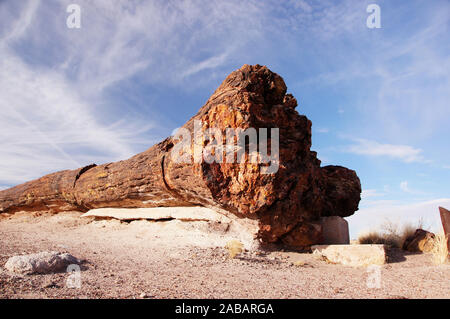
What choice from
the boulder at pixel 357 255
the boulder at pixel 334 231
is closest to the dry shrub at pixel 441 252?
the boulder at pixel 357 255

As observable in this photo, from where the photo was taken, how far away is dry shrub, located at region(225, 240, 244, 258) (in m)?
5.48

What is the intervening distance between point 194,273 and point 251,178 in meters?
1.98

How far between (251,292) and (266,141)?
3.02 meters

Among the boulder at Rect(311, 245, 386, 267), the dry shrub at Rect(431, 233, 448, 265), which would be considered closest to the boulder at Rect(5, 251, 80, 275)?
the boulder at Rect(311, 245, 386, 267)

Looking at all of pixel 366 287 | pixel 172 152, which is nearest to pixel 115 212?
pixel 172 152

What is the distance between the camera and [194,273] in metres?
4.41

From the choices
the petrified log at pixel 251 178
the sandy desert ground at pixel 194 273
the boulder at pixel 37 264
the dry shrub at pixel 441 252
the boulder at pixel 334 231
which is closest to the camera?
the sandy desert ground at pixel 194 273

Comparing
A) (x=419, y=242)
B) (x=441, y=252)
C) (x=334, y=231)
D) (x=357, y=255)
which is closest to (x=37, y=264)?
(x=357, y=255)

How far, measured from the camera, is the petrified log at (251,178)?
5.67 meters

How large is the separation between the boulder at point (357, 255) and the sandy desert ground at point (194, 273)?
14cm

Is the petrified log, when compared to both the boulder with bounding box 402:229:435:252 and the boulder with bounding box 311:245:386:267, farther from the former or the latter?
the boulder with bounding box 402:229:435:252

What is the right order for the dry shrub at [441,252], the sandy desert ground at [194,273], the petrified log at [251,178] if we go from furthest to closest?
the petrified log at [251,178], the dry shrub at [441,252], the sandy desert ground at [194,273]

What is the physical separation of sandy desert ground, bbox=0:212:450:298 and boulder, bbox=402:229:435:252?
41cm

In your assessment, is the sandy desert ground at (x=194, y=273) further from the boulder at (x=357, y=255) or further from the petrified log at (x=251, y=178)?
the petrified log at (x=251, y=178)
